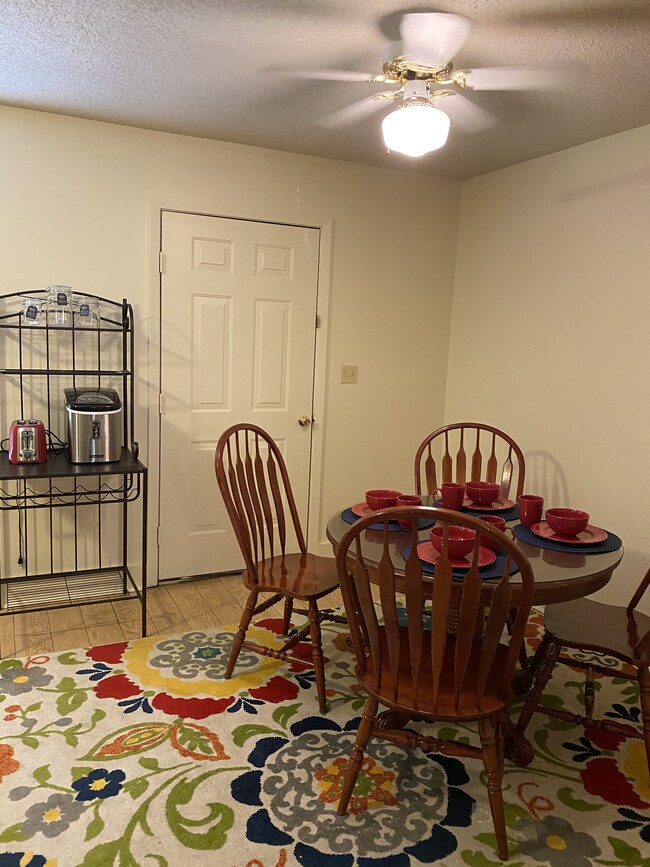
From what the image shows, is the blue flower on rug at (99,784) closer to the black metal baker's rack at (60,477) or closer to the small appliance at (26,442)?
the black metal baker's rack at (60,477)

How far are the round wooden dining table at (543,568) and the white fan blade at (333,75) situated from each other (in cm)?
159

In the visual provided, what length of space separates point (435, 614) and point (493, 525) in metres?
0.39

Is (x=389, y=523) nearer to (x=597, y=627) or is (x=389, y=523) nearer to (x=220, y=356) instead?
(x=597, y=627)

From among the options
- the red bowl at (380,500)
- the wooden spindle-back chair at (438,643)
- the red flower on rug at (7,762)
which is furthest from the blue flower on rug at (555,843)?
the red flower on rug at (7,762)

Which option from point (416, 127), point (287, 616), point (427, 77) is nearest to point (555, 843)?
point (287, 616)

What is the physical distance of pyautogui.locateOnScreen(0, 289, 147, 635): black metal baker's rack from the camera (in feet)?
10.1

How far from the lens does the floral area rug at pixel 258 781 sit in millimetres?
1791

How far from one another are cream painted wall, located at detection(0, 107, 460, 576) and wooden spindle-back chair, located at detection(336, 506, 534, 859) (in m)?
1.98

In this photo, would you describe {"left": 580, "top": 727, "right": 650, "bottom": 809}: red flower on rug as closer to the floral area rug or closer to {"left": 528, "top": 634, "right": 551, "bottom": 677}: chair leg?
the floral area rug

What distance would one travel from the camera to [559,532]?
2.25 metres

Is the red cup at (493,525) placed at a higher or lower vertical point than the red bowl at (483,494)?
lower

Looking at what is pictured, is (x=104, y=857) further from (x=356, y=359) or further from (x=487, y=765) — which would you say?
(x=356, y=359)

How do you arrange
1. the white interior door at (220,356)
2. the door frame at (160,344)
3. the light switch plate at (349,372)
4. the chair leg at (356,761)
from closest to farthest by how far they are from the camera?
the chair leg at (356,761)
the door frame at (160,344)
the white interior door at (220,356)
the light switch plate at (349,372)

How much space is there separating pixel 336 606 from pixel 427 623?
0.53 metres
